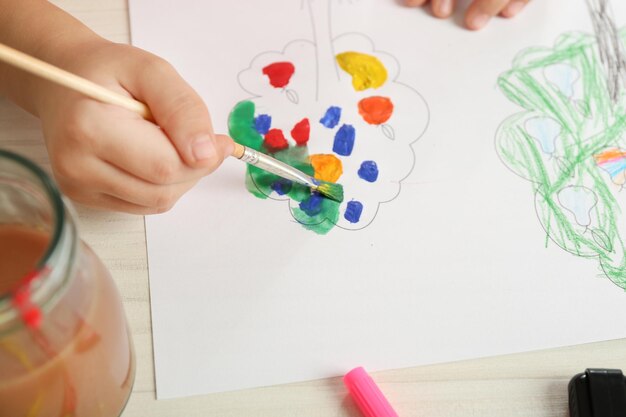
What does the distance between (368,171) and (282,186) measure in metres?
0.08

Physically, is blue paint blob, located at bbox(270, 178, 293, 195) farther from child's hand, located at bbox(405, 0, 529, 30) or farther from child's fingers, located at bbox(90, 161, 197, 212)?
child's hand, located at bbox(405, 0, 529, 30)

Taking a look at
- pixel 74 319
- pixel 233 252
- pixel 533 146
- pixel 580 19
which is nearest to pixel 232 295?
pixel 233 252

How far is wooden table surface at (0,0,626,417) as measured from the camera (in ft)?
1.60

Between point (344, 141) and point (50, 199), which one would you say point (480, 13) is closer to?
point (344, 141)

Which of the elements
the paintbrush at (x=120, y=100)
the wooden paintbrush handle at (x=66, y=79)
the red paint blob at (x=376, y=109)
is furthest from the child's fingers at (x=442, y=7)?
the wooden paintbrush handle at (x=66, y=79)

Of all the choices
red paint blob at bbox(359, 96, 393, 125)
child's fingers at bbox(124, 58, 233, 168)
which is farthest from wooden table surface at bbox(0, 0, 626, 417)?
red paint blob at bbox(359, 96, 393, 125)

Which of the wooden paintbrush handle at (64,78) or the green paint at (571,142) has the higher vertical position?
the green paint at (571,142)

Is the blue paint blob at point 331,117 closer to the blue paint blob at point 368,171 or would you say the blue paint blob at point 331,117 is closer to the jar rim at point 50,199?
the blue paint blob at point 368,171

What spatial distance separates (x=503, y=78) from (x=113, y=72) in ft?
1.25

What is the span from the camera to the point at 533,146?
61cm

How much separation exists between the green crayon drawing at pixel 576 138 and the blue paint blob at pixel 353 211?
152mm

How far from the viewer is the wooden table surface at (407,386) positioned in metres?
0.49

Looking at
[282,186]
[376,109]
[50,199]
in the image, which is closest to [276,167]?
[282,186]

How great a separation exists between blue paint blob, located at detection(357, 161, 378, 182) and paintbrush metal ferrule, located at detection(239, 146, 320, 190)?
1.7 inches
